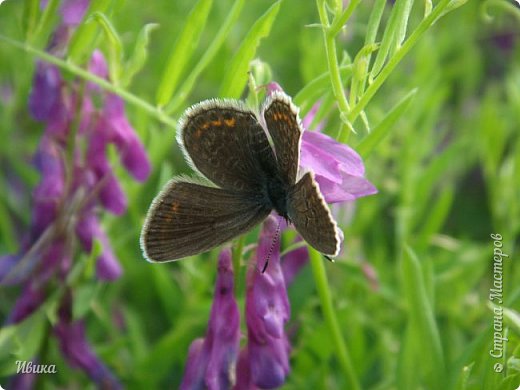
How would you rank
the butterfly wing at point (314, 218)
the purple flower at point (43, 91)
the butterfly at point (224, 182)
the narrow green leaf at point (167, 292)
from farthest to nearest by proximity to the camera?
the narrow green leaf at point (167, 292), the purple flower at point (43, 91), the butterfly at point (224, 182), the butterfly wing at point (314, 218)

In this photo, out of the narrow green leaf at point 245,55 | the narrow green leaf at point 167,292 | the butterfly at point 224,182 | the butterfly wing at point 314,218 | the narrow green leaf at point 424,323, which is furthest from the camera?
the narrow green leaf at point 167,292

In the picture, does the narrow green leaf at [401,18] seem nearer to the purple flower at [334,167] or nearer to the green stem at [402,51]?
the green stem at [402,51]

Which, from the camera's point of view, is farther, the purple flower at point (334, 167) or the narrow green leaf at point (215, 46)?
the narrow green leaf at point (215, 46)

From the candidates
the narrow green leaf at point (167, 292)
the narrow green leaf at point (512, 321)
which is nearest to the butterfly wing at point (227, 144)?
the narrow green leaf at point (512, 321)

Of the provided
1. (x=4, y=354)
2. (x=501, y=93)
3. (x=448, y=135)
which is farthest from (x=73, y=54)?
(x=501, y=93)

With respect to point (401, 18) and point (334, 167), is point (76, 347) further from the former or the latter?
point (401, 18)

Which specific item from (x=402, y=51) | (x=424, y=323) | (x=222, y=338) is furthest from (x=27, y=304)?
(x=402, y=51)
